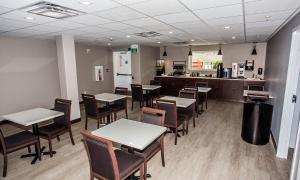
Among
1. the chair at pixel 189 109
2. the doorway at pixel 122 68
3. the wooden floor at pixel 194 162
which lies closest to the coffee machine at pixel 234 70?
the chair at pixel 189 109

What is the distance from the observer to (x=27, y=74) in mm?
4992

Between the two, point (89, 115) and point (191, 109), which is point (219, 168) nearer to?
point (191, 109)

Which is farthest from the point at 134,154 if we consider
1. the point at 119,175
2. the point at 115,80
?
the point at 115,80

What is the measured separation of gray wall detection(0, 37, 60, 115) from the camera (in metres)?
4.59

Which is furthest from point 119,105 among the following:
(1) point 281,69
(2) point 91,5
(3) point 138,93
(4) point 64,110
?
(1) point 281,69

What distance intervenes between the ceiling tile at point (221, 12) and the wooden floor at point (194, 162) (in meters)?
2.31

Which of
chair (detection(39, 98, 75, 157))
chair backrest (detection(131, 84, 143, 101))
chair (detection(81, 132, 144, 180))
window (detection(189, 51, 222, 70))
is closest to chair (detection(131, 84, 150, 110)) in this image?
chair backrest (detection(131, 84, 143, 101))

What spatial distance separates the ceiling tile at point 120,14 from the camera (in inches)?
92.0

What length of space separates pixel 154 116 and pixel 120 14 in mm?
1593

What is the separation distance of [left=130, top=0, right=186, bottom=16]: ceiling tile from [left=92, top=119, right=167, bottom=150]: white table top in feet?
5.20

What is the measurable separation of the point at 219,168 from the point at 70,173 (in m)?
2.25

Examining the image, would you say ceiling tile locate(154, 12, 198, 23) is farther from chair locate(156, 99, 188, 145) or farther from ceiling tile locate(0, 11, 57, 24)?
ceiling tile locate(0, 11, 57, 24)

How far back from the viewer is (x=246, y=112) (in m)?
3.52

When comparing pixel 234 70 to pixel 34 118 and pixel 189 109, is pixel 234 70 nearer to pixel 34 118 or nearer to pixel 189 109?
pixel 189 109
